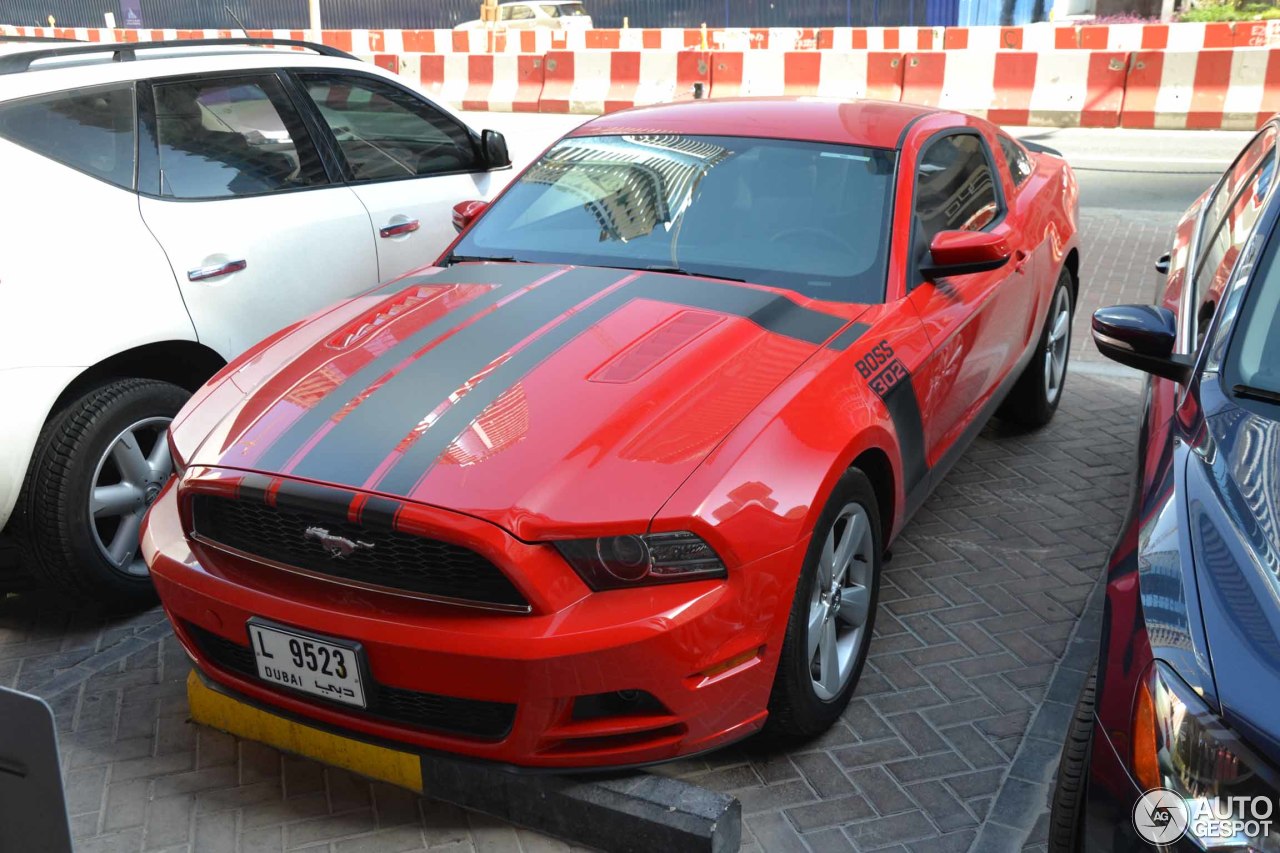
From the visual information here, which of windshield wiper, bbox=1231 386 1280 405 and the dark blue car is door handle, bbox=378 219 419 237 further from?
windshield wiper, bbox=1231 386 1280 405

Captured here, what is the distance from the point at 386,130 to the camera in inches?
209

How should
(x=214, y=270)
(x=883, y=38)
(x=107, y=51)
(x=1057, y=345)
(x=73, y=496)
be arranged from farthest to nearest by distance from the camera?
(x=883, y=38) < (x=1057, y=345) < (x=107, y=51) < (x=214, y=270) < (x=73, y=496)

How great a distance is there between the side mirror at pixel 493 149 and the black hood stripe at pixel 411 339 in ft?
5.48

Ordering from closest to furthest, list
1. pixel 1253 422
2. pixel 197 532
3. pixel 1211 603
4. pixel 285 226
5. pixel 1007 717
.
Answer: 1. pixel 1211 603
2. pixel 1253 422
3. pixel 197 532
4. pixel 1007 717
5. pixel 285 226

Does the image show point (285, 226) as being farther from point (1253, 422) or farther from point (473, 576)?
point (1253, 422)

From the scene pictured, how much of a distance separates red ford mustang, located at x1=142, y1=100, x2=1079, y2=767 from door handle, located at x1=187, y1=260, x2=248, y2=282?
2.10 feet

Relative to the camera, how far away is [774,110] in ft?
14.4

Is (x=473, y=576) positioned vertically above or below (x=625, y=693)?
above

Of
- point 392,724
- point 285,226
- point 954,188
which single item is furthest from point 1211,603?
point 285,226

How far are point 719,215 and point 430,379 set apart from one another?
1.28 meters

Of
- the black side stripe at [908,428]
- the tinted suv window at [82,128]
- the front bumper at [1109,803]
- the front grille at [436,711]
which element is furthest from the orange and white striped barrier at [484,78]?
the front bumper at [1109,803]

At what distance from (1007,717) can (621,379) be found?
4.81ft

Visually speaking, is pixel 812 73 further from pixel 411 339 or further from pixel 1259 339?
pixel 1259 339

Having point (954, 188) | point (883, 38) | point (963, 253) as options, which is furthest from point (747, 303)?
point (883, 38)
